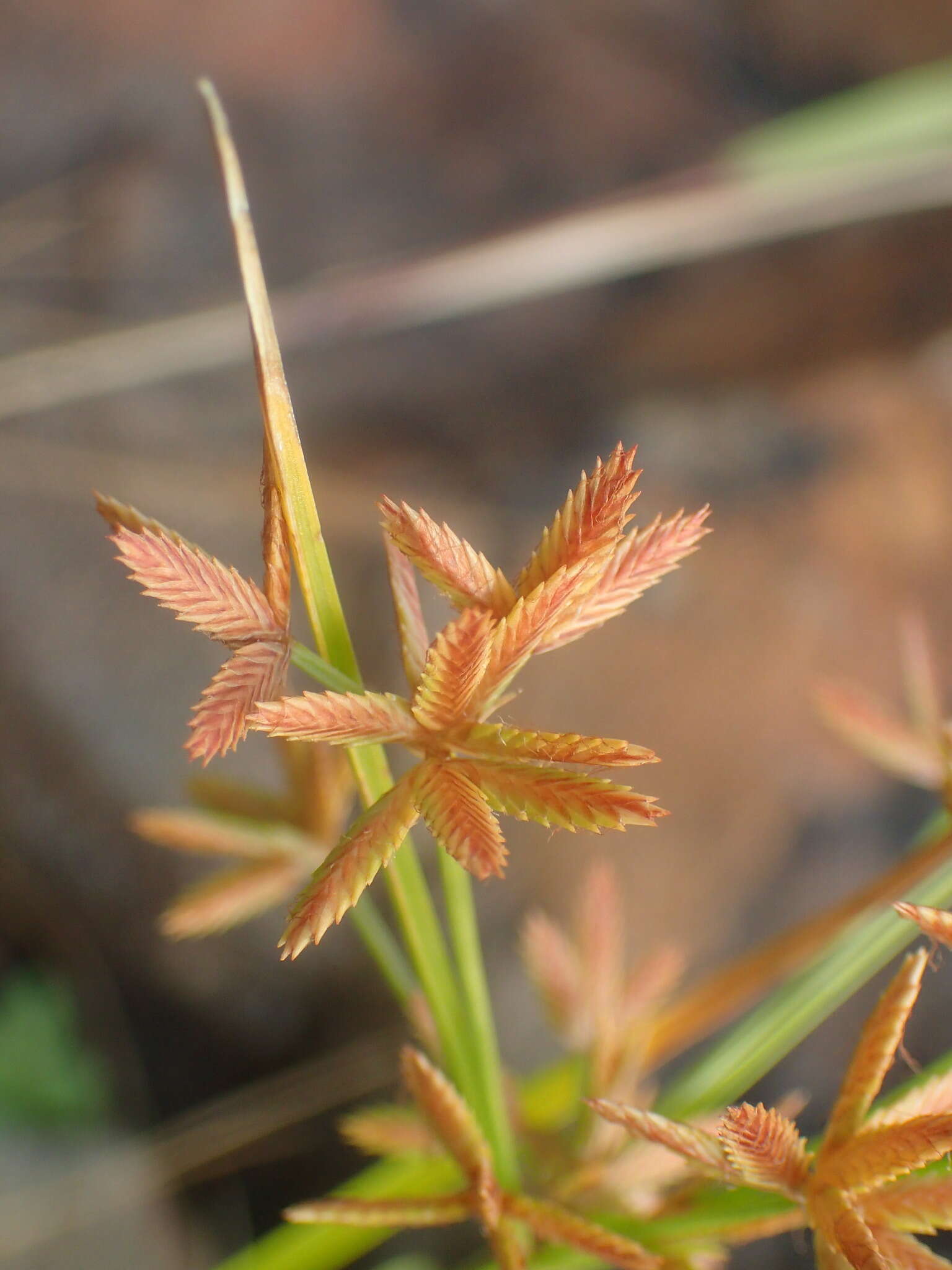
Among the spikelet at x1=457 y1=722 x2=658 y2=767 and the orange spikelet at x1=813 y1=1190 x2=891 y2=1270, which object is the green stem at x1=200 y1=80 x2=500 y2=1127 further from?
the orange spikelet at x1=813 y1=1190 x2=891 y2=1270

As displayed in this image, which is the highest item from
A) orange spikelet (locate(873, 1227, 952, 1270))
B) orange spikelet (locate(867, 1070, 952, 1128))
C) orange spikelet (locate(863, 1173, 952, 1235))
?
orange spikelet (locate(867, 1070, 952, 1128))

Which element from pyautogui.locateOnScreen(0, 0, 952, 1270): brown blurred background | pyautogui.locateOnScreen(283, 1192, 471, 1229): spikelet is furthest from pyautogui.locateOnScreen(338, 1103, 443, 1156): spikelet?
pyautogui.locateOnScreen(0, 0, 952, 1270): brown blurred background

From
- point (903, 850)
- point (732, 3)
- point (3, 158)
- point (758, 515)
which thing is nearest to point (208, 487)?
point (3, 158)

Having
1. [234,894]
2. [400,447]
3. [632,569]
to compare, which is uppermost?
[400,447]

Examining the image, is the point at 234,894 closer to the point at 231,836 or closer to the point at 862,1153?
the point at 231,836

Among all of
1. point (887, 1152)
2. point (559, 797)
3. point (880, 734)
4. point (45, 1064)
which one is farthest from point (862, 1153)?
point (45, 1064)
